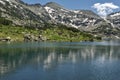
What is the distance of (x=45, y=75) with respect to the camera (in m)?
78.6

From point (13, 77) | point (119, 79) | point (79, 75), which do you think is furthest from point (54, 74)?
point (119, 79)

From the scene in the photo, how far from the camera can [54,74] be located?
263ft

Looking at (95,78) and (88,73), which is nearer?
(95,78)

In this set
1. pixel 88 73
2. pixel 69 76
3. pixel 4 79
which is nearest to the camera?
pixel 4 79

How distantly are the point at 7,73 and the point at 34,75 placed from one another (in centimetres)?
897

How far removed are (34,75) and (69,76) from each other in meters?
10.8

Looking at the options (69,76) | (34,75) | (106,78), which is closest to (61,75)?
(69,76)

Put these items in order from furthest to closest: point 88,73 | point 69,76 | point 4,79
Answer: point 88,73 < point 69,76 < point 4,79

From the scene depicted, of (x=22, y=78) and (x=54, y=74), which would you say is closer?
(x=22, y=78)

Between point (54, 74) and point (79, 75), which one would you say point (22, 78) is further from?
point (79, 75)

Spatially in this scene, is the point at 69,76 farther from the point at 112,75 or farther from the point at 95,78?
the point at 112,75

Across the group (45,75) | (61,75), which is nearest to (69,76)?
(61,75)

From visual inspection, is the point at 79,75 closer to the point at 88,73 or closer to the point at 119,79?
the point at 88,73

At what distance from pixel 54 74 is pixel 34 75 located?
631cm
